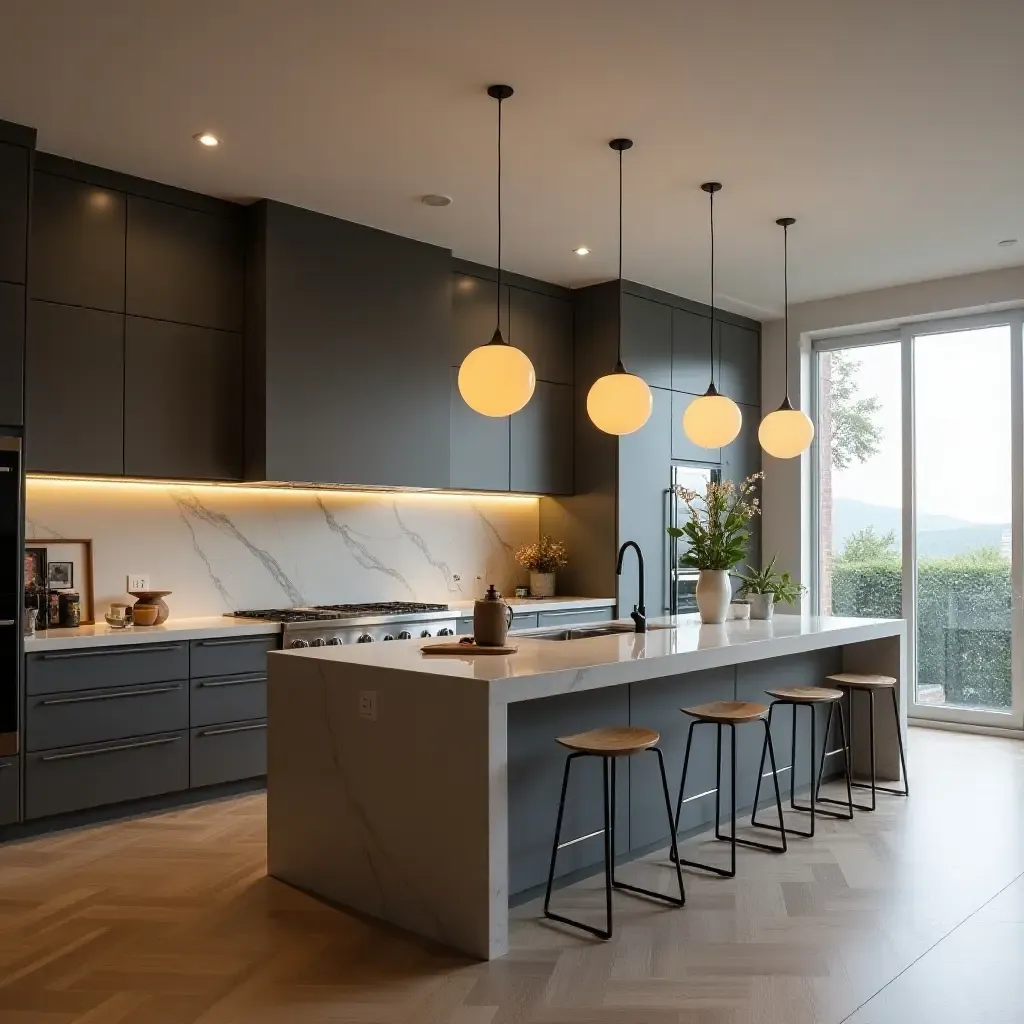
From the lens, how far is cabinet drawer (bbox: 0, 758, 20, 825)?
3854 mm

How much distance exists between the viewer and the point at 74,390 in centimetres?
428

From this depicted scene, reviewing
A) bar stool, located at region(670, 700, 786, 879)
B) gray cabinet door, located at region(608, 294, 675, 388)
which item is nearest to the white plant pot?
bar stool, located at region(670, 700, 786, 879)

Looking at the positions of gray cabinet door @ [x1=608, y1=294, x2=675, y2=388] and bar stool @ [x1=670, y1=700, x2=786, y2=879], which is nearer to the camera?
bar stool @ [x1=670, y1=700, x2=786, y2=879]

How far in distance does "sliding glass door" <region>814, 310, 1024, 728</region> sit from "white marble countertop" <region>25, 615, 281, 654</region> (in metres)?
4.28

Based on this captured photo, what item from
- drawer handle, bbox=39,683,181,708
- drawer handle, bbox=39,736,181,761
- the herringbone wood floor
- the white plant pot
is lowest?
the herringbone wood floor

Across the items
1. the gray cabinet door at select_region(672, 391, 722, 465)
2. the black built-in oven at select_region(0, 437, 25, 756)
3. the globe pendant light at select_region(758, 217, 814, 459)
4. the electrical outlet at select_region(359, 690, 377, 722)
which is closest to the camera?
the electrical outlet at select_region(359, 690, 377, 722)

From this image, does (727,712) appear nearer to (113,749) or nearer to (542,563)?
(113,749)

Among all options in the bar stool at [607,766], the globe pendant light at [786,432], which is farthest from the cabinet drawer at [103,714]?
the globe pendant light at [786,432]

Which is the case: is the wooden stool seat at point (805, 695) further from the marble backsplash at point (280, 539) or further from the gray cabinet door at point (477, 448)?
the marble backsplash at point (280, 539)

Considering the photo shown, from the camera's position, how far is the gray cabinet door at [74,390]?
4.18 metres

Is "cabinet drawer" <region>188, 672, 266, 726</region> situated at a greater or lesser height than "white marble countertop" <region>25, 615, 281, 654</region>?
lesser

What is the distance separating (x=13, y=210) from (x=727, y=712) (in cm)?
336

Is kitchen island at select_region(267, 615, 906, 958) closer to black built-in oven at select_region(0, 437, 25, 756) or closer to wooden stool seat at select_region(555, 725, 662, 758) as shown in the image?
wooden stool seat at select_region(555, 725, 662, 758)

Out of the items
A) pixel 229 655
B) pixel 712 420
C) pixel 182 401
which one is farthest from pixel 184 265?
pixel 712 420
